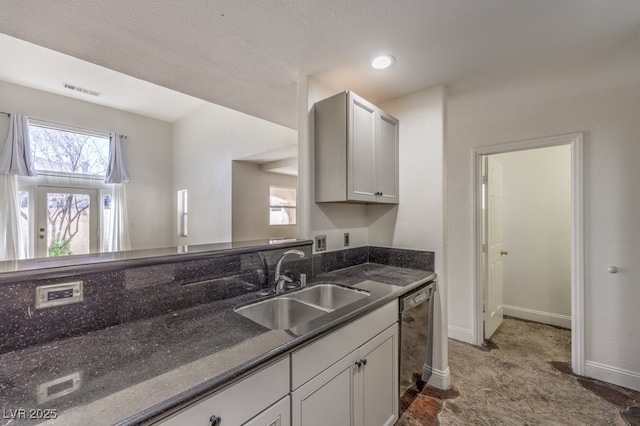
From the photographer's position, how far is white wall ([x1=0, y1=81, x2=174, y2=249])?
15.8 feet

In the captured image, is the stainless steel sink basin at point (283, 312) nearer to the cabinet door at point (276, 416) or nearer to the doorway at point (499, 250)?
the cabinet door at point (276, 416)

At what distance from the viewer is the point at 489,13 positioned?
1359mm

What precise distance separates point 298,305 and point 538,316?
130 inches

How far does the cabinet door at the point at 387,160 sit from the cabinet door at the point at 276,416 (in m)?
1.48

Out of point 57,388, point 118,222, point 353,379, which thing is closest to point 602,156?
point 353,379

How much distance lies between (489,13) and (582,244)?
6.56 ft

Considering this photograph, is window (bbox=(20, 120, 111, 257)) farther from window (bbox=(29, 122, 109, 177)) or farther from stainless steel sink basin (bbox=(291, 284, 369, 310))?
stainless steel sink basin (bbox=(291, 284, 369, 310))

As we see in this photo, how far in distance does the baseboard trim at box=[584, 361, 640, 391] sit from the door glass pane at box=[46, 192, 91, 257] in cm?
743

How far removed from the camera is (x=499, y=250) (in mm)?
3135

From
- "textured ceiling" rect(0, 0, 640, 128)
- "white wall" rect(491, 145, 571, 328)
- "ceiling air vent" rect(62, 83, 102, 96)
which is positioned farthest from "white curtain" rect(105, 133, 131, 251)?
"white wall" rect(491, 145, 571, 328)

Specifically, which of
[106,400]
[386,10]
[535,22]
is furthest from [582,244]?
[106,400]

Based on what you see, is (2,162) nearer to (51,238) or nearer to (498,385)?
(51,238)

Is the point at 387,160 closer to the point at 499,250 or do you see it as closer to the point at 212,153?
the point at 499,250

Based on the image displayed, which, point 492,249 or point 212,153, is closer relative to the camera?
point 492,249
